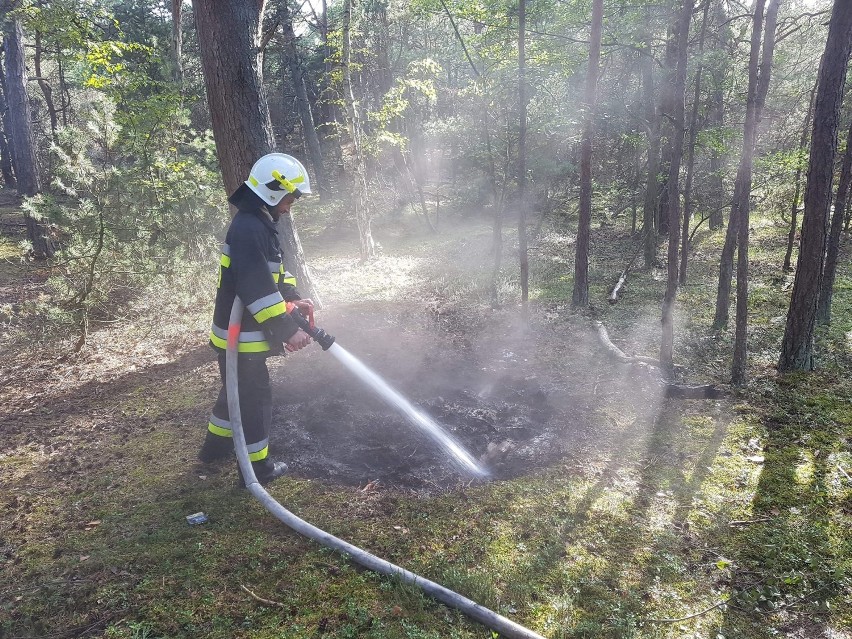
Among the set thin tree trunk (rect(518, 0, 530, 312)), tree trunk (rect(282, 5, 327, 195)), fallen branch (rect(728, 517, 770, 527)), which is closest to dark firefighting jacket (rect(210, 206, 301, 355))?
fallen branch (rect(728, 517, 770, 527))

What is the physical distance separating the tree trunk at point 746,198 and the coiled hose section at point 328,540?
6.05 m

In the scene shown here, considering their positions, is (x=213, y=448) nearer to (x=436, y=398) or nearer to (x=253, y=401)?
(x=253, y=401)

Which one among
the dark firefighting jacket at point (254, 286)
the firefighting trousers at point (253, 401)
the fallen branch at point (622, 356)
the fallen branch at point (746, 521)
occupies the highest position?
the dark firefighting jacket at point (254, 286)

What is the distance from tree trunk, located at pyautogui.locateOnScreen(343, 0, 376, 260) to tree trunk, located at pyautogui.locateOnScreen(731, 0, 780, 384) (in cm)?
1092

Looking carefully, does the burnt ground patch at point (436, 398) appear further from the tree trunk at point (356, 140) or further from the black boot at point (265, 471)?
the tree trunk at point (356, 140)

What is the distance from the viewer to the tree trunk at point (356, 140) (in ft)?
46.0

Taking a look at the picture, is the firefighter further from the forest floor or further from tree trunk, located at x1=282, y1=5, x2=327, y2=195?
tree trunk, located at x1=282, y1=5, x2=327, y2=195

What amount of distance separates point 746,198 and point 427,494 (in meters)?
6.37

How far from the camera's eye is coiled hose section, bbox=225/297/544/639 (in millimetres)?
2811

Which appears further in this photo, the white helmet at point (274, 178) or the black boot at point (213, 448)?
the black boot at point (213, 448)

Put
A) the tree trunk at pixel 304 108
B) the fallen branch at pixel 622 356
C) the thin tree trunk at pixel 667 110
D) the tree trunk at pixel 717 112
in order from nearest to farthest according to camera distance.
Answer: the fallen branch at pixel 622 356, the tree trunk at pixel 717 112, the thin tree trunk at pixel 667 110, the tree trunk at pixel 304 108

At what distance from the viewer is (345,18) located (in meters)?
14.0

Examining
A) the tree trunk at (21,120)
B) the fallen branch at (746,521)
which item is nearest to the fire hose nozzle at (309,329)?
the fallen branch at (746,521)

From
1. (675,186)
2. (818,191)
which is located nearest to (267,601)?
(675,186)
